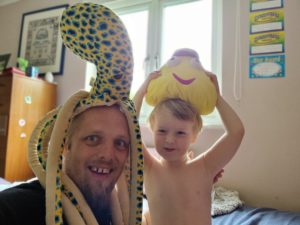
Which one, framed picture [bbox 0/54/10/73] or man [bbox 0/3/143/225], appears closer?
man [bbox 0/3/143/225]

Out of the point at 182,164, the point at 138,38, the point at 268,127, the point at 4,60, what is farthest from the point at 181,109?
the point at 4,60

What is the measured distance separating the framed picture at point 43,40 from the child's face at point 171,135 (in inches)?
76.1

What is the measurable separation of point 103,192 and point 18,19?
2.91 meters

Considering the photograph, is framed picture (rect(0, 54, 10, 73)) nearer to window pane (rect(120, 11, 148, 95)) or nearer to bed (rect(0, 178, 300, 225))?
window pane (rect(120, 11, 148, 95))

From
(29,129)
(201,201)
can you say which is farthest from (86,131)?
(29,129)

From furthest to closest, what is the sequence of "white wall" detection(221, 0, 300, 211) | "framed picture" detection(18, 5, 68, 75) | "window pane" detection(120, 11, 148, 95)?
1. "framed picture" detection(18, 5, 68, 75)
2. "window pane" detection(120, 11, 148, 95)
3. "white wall" detection(221, 0, 300, 211)

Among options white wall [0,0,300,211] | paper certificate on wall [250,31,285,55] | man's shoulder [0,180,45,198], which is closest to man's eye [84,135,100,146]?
man's shoulder [0,180,45,198]

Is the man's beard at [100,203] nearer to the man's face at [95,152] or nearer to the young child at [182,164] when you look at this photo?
the man's face at [95,152]

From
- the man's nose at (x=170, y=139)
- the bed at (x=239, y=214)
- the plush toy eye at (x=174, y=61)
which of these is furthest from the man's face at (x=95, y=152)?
the bed at (x=239, y=214)

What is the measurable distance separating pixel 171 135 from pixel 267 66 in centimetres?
121

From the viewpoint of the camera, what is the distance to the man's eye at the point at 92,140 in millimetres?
537

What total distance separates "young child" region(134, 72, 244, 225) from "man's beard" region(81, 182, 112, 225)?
27 cm

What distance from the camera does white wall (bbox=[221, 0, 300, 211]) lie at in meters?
1.57

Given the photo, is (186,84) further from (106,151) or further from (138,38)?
(138,38)
